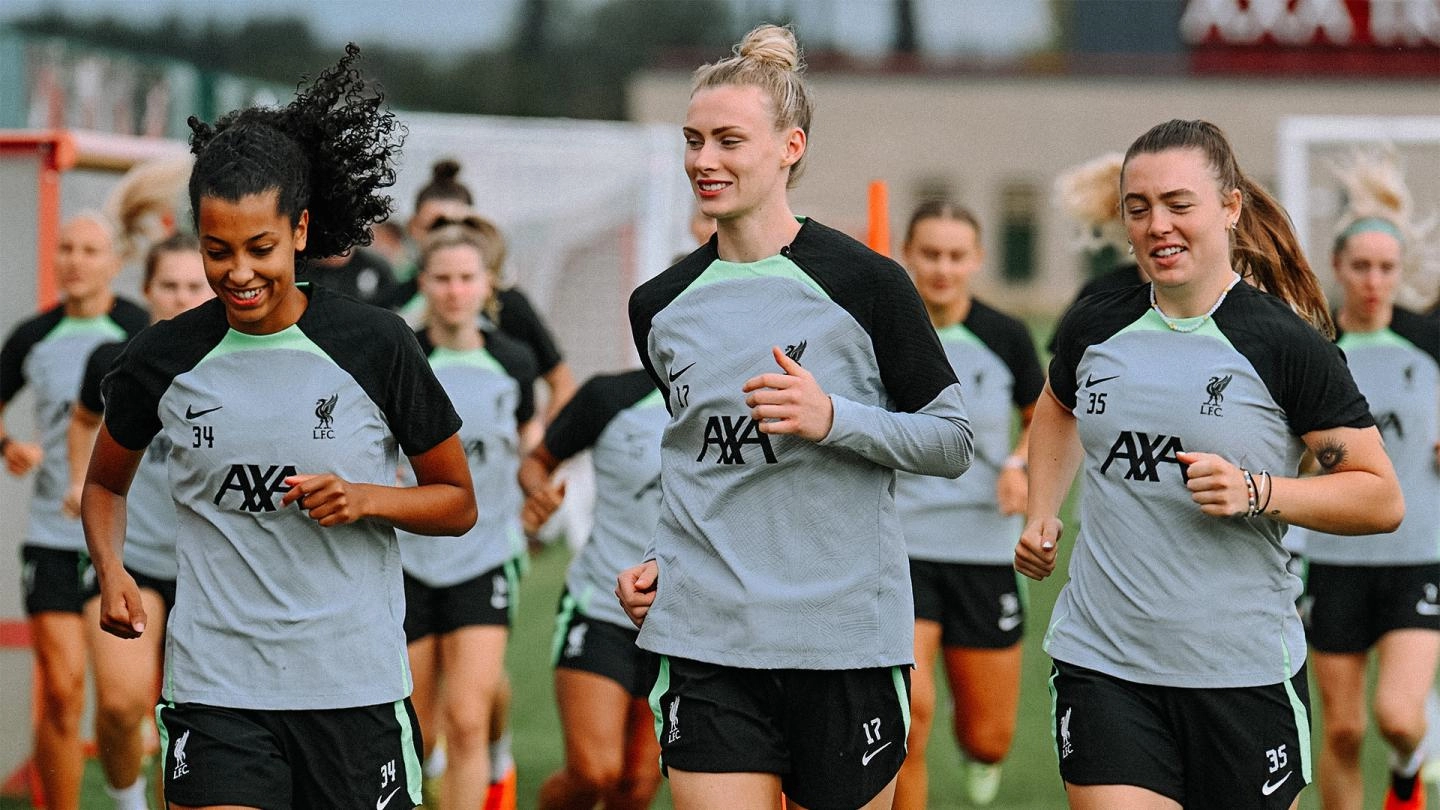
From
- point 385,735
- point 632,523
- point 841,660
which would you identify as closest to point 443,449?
point 385,735

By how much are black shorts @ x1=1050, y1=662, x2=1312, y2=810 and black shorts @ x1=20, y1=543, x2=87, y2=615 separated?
4.08 meters

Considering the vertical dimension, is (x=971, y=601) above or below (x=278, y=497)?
below

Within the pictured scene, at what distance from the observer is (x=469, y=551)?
21.9ft

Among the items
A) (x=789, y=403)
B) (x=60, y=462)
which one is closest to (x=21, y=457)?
(x=60, y=462)

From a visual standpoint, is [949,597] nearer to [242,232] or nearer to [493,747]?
[493,747]

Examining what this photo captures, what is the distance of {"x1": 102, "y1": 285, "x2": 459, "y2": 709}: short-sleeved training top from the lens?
412 centimetres

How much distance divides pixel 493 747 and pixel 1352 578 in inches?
121

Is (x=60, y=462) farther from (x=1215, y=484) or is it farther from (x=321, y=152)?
(x=1215, y=484)

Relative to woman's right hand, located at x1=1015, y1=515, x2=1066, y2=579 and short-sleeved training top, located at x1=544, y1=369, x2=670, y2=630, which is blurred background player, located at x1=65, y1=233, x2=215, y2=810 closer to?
short-sleeved training top, located at x1=544, y1=369, x2=670, y2=630

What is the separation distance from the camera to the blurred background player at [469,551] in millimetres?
6547

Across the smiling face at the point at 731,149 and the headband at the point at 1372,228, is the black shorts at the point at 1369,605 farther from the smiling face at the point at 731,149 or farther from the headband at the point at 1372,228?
the smiling face at the point at 731,149

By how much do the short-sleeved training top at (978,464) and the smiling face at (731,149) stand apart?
125 inches

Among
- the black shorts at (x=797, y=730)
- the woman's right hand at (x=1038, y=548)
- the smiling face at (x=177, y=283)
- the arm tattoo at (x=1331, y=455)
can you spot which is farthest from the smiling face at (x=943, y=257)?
the black shorts at (x=797, y=730)

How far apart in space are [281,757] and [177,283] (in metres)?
2.98
